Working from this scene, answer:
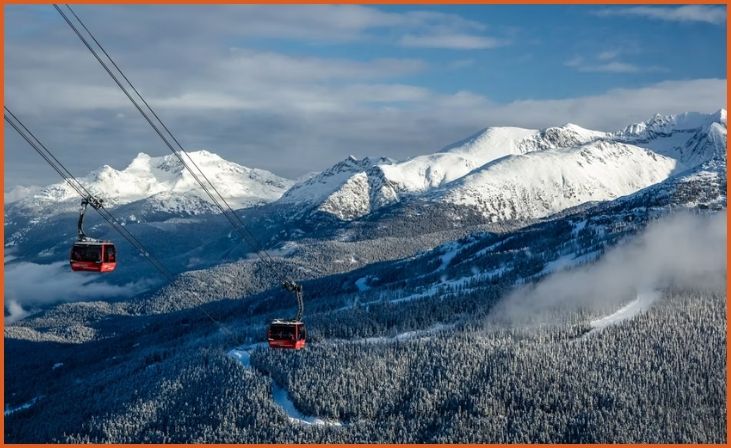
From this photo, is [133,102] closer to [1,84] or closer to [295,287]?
[1,84]

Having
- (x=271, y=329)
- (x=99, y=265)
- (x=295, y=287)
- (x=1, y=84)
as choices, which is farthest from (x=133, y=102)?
(x=271, y=329)

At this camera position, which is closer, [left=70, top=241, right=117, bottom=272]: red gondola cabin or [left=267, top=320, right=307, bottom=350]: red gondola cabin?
[left=70, top=241, right=117, bottom=272]: red gondola cabin

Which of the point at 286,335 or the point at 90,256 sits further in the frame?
the point at 286,335

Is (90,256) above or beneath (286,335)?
above

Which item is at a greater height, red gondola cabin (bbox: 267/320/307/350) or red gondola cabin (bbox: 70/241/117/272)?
red gondola cabin (bbox: 70/241/117/272)
